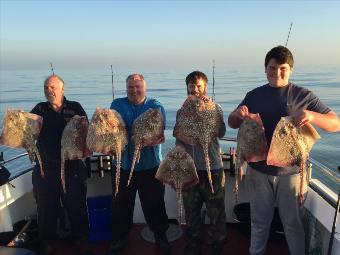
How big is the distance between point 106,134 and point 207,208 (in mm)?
1515

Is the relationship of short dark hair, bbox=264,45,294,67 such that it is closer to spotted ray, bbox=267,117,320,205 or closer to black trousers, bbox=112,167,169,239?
spotted ray, bbox=267,117,320,205

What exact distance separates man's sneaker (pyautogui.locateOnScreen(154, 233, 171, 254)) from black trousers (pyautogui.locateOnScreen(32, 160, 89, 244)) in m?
1.01

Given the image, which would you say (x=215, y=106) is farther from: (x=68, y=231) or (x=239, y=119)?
(x=68, y=231)

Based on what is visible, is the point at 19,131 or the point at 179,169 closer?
the point at 179,169

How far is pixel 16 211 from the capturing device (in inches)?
210

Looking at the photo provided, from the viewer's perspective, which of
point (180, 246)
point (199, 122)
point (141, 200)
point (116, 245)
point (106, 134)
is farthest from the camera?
point (180, 246)

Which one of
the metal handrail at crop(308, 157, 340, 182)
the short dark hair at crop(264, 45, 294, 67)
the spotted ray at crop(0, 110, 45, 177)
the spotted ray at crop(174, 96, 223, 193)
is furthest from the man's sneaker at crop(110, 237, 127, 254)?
the short dark hair at crop(264, 45, 294, 67)

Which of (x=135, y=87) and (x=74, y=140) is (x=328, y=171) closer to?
(x=135, y=87)

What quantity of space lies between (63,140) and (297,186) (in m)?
2.72

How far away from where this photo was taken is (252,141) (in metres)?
3.63

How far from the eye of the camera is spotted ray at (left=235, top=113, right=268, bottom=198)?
3.58m

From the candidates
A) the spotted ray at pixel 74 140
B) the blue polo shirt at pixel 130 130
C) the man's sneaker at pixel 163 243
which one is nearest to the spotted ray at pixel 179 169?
the blue polo shirt at pixel 130 130

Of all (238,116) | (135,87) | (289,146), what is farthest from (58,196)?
(289,146)

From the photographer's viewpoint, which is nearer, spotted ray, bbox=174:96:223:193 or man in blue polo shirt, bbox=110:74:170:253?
spotted ray, bbox=174:96:223:193
